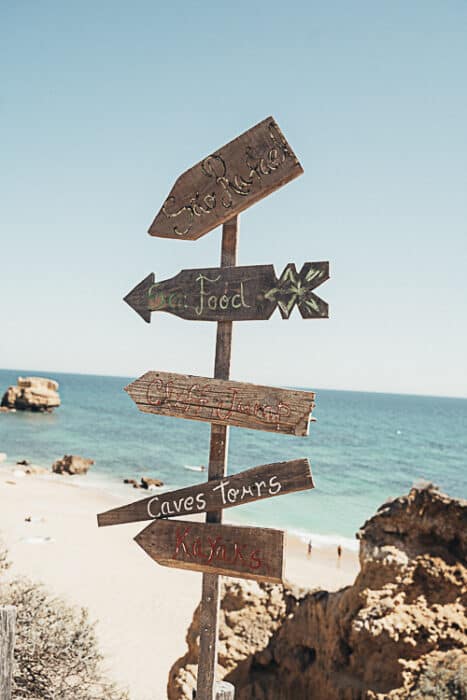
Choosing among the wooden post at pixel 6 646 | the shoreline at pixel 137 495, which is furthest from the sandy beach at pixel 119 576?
the wooden post at pixel 6 646

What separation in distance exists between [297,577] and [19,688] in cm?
1056

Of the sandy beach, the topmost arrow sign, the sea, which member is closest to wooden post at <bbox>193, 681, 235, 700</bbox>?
the topmost arrow sign

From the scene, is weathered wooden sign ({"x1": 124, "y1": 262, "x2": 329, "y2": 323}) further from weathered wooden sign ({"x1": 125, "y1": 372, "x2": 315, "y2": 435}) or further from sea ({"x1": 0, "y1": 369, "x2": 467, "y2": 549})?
sea ({"x1": 0, "y1": 369, "x2": 467, "y2": 549})

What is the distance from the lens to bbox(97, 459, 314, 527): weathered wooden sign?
12.2 feet

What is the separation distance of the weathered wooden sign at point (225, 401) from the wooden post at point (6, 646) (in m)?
1.47

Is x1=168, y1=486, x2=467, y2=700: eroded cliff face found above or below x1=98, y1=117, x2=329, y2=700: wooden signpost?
below

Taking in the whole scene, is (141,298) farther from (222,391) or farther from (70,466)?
(70,466)

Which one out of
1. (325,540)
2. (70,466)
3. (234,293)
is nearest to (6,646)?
(234,293)

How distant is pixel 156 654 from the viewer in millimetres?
9445

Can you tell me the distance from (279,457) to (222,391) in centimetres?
4342

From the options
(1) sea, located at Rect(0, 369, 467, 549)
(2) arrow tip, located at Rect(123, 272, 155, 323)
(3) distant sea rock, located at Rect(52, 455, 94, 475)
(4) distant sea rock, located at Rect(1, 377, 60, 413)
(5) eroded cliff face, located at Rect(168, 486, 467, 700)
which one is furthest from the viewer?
(4) distant sea rock, located at Rect(1, 377, 60, 413)

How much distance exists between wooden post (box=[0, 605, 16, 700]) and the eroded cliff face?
211 centimetres

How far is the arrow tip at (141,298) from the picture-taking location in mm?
4457

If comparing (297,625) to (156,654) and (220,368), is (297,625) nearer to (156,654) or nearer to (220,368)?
(220,368)
